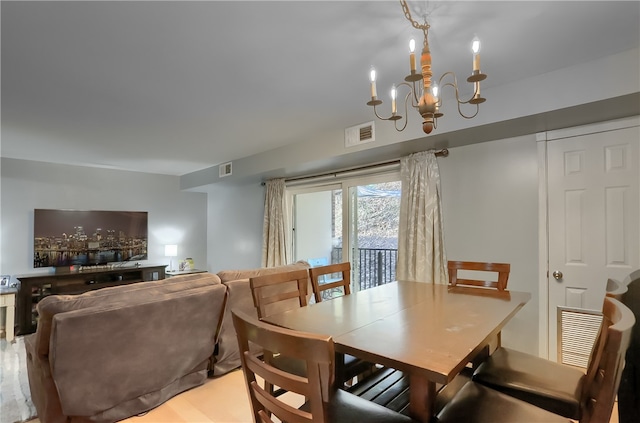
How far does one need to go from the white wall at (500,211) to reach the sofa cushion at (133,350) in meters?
2.31

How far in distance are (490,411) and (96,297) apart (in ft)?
7.42

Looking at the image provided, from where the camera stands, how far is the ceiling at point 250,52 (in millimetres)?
1597

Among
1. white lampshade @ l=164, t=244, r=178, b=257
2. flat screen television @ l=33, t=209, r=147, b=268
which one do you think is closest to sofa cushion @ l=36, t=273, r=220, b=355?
Result: flat screen television @ l=33, t=209, r=147, b=268

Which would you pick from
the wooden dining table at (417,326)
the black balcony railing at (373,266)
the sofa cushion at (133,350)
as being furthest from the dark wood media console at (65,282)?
the wooden dining table at (417,326)

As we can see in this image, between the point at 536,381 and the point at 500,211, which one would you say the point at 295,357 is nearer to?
the point at 536,381

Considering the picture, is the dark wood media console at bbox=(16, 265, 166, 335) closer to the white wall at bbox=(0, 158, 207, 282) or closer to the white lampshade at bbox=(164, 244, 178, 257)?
the white lampshade at bbox=(164, 244, 178, 257)

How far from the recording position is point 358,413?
3.98ft

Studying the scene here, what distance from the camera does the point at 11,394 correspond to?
2.47 m

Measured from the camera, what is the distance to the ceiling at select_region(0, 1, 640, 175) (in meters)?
1.60

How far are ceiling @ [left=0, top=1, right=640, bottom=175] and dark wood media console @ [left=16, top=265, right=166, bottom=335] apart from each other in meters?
2.11

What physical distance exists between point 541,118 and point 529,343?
73.7 inches

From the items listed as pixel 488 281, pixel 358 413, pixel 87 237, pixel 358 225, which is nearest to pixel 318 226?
pixel 358 225

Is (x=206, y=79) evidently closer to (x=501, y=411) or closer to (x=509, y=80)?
(x=509, y=80)

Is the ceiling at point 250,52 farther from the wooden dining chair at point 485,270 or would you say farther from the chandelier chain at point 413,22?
the wooden dining chair at point 485,270
